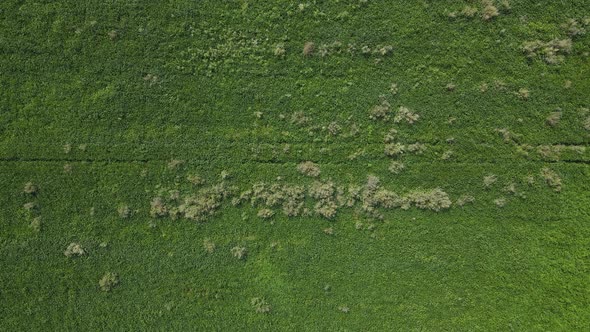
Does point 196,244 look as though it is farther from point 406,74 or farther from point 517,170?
point 517,170

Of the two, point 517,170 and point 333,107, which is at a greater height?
point 333,107

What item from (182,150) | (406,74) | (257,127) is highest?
(406,74)

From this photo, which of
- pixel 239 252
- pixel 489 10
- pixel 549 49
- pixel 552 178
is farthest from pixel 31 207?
pixel 549 49

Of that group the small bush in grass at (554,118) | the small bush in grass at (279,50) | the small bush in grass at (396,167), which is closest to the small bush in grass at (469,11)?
the small bush in grass at (554,118)

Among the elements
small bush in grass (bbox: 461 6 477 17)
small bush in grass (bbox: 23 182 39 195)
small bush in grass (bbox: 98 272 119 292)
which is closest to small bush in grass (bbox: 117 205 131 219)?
small bush in grass (bbox: 98 272 119 292)

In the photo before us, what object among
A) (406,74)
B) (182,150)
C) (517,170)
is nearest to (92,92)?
(182,150)

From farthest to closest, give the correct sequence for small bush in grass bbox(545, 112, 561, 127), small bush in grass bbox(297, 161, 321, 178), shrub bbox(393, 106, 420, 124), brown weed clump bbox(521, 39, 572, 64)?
small bush in grass bbox(297, 161, 321, 178) → shrub bbox(393, 106, 420, 124) → small bush in grass bbox(545, 112, 561, 127) → brown weed clump bbox(521, 39, 572, 64)

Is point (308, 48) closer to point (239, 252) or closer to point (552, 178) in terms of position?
point (239, 252)

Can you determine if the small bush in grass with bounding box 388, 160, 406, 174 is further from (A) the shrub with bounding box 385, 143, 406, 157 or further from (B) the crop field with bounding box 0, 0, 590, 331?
(A) the shrub with bounding box 385, 143, 406, 157
